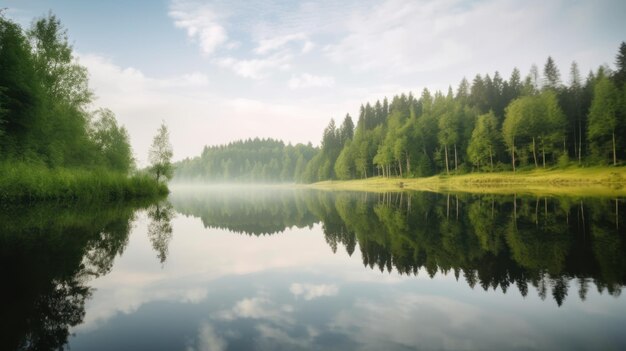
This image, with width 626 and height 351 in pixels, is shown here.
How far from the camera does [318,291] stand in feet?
22.0

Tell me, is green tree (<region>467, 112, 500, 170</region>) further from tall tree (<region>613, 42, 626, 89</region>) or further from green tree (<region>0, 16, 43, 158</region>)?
green tree (<region>0, 16, 43, 158</region>)

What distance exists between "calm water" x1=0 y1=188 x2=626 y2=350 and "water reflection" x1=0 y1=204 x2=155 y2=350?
0.10ft

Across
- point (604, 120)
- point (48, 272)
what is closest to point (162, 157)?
point (48, 272)

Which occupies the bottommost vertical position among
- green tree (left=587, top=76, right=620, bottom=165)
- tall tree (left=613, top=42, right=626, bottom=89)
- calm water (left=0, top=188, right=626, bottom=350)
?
calm water (left=0, top=188, right=626, bottom=350)

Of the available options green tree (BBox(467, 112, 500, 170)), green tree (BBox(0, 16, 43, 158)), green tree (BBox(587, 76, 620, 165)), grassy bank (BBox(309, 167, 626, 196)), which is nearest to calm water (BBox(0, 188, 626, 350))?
green tree (BBox(0, 16, 43, 158))

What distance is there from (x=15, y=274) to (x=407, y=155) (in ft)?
283

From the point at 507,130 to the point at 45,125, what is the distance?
77227 mm

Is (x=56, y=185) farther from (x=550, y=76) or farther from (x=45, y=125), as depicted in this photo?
(x=550, y=76)

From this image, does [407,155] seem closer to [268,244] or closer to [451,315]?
[268,244]

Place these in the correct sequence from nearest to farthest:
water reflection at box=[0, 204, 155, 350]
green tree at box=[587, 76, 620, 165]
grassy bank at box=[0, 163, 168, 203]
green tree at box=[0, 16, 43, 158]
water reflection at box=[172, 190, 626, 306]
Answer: water reflection at box=[0, 204, 155, 350] < water reflection at box=[172, 190, 626, 306] < grassy bank at box=[0, 163, 168, 203] < green tree at box=[0, 16, 43, 158] < green tree at box=[587, 76, 620, 165]

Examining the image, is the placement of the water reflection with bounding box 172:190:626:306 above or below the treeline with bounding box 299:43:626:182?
below

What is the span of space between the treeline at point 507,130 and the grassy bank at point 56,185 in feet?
223

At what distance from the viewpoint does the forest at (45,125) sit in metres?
23.5

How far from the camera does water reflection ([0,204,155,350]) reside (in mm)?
4383
